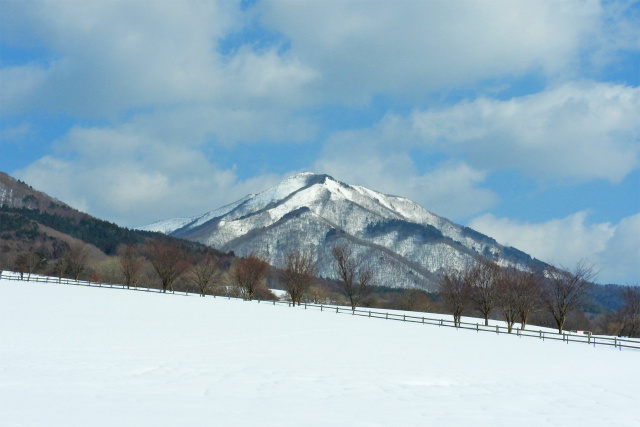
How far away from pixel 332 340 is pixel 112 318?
66.3 ft

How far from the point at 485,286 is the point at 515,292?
524cm

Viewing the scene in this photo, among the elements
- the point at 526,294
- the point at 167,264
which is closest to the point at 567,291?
the point at 526,294

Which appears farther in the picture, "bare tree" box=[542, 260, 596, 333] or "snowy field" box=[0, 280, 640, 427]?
"bare tree" box=[542, 260, 596, 333]

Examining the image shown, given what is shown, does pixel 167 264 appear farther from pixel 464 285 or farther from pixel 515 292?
pixel 515 292

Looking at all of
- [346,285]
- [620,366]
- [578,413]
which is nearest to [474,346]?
[620,366]

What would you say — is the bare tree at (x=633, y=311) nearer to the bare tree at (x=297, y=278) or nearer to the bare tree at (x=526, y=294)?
the bare tree at (x=526, y=294)

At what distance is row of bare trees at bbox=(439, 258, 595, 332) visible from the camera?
63.7 metres

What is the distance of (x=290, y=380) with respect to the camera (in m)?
19.4

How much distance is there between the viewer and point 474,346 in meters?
36.1

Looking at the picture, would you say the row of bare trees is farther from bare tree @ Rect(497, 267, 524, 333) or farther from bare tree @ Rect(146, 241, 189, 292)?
bare tree @ Rect(146, 241, 189, 292)

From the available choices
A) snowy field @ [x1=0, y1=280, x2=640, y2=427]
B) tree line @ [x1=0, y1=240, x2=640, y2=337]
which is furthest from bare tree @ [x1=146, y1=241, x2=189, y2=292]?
snowy field @ [x1=0, y1=280, x2=640, y2=427]

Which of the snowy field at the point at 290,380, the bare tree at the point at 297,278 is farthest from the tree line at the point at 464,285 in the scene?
the snowy field at the point at 290,380

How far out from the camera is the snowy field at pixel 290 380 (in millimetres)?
13617

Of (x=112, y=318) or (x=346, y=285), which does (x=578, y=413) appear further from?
(x=346, y=285)
